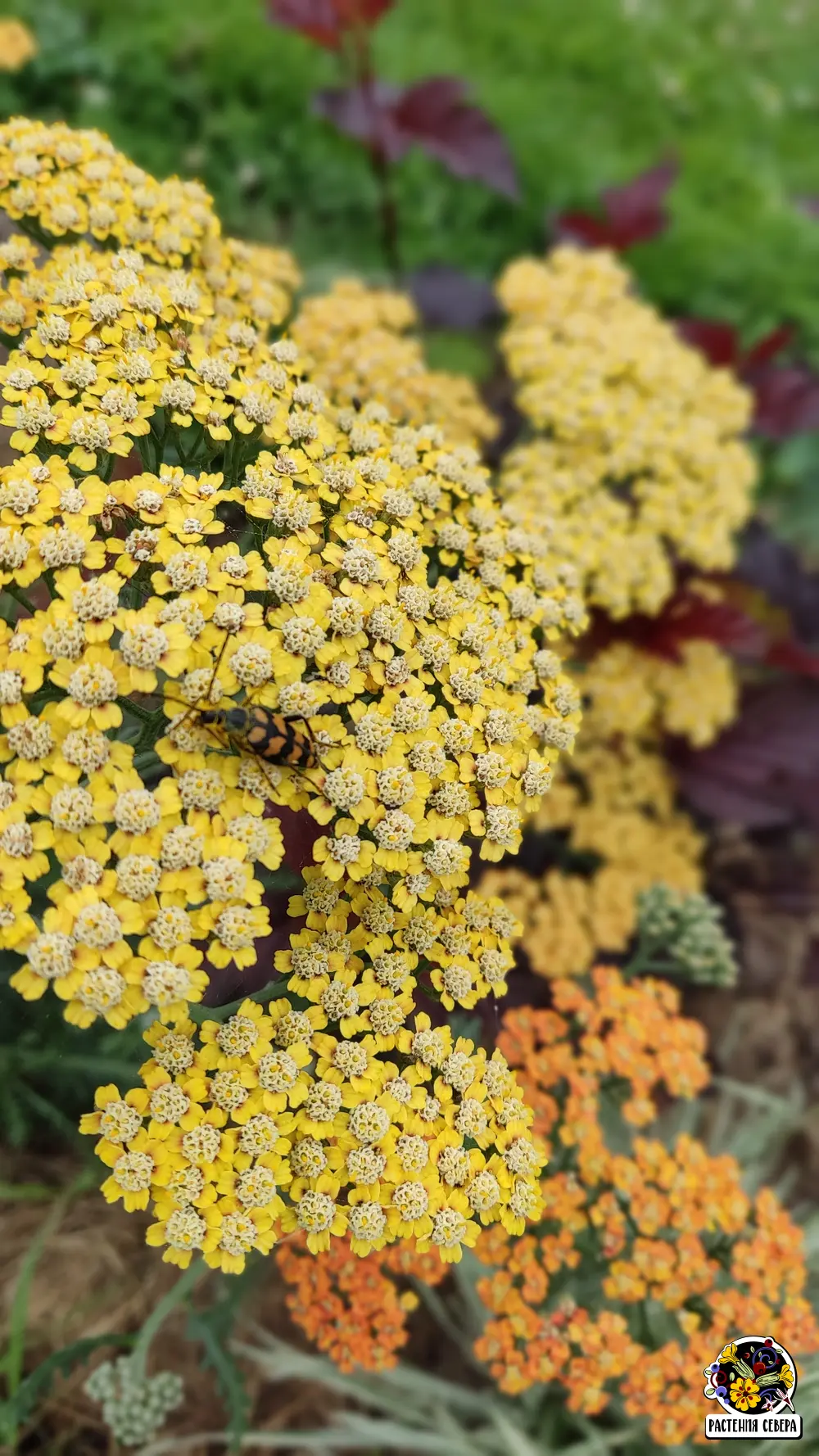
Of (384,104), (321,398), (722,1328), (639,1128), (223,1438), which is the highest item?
(384,104)

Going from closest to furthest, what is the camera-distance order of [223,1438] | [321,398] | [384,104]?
[321,398] → [223,1438] → [384,104]

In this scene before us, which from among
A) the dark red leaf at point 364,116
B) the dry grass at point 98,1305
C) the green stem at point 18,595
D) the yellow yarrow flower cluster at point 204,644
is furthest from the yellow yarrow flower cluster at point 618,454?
the dry grass at point 98,1305

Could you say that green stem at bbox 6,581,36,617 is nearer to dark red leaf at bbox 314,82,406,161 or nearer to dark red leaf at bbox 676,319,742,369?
dark red leaf at bbox 314,82,406,161

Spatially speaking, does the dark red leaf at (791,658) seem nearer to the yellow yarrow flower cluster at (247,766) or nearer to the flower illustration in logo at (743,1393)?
the yellow yarrow flower cluster at (247,766)

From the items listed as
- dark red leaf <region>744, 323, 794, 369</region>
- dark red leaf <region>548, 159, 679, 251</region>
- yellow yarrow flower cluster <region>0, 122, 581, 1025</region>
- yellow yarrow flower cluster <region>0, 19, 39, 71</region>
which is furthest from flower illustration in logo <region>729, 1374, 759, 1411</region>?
yellow yarrow flower cluster <region>0, 19, 39, 71</region>

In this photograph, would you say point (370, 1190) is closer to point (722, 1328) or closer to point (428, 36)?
point (722, 1328)

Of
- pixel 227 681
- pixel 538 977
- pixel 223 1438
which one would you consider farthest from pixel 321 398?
pixel 223 1438
